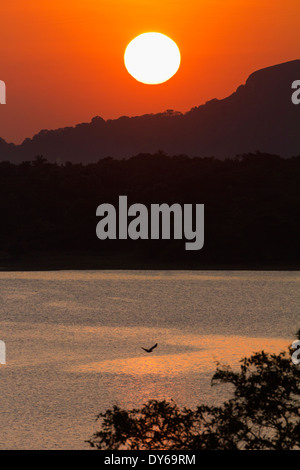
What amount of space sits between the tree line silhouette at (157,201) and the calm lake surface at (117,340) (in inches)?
150

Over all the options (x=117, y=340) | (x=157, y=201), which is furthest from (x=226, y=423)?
(x=157, y=201)

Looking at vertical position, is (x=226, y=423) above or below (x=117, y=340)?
below

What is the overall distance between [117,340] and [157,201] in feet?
224

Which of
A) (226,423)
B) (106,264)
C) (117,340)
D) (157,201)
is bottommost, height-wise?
(226,423)

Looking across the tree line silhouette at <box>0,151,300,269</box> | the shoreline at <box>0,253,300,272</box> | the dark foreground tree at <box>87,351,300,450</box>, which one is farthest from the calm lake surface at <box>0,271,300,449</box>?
the dark foreground tree at <box>87,351,300,450</box>

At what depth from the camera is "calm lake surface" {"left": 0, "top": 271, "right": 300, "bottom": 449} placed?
2730 centimetres

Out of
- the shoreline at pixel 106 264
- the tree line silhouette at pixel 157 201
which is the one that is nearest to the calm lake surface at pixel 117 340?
the shoreline at pixel 106 264

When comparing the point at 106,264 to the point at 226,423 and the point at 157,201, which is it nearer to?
the point at 157,201

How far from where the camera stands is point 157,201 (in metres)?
115

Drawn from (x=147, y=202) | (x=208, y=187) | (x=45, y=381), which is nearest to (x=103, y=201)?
(x=147, y=202)

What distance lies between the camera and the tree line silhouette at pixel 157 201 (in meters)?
106

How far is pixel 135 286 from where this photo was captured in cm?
9600

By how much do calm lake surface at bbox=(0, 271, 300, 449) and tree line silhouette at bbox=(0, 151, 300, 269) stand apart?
3821 mm

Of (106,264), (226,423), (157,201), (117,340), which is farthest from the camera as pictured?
(157,201)
